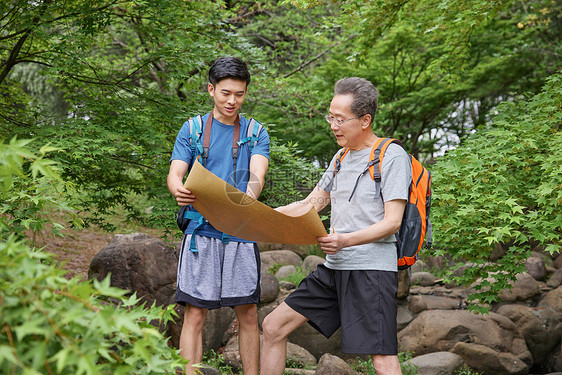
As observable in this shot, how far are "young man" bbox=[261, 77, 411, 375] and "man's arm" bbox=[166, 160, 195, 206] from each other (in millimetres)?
598

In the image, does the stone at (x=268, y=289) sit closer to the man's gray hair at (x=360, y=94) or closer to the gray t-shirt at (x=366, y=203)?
the gray t-shirt at (x=366, y=203)

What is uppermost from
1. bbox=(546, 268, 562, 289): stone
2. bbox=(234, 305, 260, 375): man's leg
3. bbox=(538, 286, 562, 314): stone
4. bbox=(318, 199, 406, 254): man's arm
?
bbox=(318, 199, 406, 254): man's arm

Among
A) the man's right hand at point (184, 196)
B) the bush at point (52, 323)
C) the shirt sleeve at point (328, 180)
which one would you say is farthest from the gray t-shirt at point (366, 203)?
the bush at point (52, 323)

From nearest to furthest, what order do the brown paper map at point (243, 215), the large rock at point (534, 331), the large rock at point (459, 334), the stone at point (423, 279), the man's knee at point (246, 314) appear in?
the brown paper map at point (243, 215) < the man's knee at point (246, 314) < the large rock at point (459, 334) < the large rock at point (534, 331) < the stone at point (423, 279)

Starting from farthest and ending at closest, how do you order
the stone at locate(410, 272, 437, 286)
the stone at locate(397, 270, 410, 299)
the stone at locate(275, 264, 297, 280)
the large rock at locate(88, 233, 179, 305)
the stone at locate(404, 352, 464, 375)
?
1. the stone at locate(410, 272, 437, 286)
2. the stone at locate(275, 264, 297, 280)
3. the stone at locate(397, 270, 410, 299)
4. the stone at locate(404, 352, 464, 375)
5. the large rock at locate(88, 233, 179, 305)

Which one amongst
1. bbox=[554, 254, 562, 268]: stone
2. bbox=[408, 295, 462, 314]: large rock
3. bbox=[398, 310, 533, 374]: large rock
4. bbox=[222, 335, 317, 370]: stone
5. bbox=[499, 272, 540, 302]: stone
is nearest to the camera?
bbox=[222, 335, 317, 370]: stone

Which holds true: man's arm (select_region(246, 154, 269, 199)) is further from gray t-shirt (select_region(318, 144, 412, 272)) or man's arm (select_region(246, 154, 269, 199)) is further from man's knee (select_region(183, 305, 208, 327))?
man's knee (select_region(183, 305, 208, 327))

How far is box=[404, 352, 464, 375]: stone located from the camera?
5.41m

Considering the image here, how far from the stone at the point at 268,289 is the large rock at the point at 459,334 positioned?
1.86 metres

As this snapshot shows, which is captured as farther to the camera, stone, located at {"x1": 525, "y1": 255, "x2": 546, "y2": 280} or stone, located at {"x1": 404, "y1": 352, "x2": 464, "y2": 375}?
stone, located at {"x1": 525, "y1": 255, "x2": 546, "y2": 280}

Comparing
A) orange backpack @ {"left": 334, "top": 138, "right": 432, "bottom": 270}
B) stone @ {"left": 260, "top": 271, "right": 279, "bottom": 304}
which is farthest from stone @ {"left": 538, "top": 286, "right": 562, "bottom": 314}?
orange backpack @ {"left": 334, "top": 138, "right": 432, "bottom": 270}

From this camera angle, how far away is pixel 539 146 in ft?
14.2

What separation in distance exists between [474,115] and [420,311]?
7168 millimetres

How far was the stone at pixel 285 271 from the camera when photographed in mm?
8227
